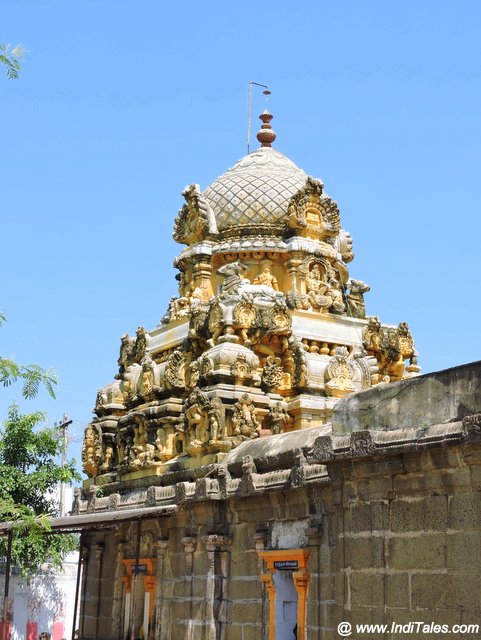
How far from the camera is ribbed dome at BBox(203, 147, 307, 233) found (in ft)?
75.5

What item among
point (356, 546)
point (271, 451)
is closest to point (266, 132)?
point (271, 451)

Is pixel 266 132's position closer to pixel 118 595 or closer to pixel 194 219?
pixel 194 219

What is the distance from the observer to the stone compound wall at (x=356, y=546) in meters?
10.3

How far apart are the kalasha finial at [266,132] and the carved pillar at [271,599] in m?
13.3

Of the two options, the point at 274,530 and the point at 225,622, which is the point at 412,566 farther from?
the point at 225,622

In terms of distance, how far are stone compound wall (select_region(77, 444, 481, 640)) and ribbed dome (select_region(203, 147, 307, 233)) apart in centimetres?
837

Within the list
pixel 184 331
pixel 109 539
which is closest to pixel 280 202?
pixel 184 331

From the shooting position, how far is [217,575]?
1609 centimetres

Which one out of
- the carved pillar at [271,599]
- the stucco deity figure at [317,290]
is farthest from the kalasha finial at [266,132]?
the carved pillar at [271,599]

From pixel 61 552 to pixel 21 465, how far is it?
3.92 m

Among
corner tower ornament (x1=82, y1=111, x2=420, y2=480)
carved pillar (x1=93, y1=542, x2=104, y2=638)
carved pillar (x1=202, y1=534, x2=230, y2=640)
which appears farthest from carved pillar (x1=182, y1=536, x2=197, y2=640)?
carved pillar (x1=93, y1=542, x2=104, y2=638)

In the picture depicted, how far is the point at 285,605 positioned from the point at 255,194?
11.2m

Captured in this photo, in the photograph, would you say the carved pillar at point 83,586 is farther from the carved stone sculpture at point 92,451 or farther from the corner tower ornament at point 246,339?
A: the carved stone sculpture at point 92,451

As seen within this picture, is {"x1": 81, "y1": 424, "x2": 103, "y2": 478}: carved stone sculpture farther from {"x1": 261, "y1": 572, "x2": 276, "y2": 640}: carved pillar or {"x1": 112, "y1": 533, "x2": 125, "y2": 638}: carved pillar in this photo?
{"x1": 261, "y1": 572, "x2": 276, "y2": 640}: carved pillar
